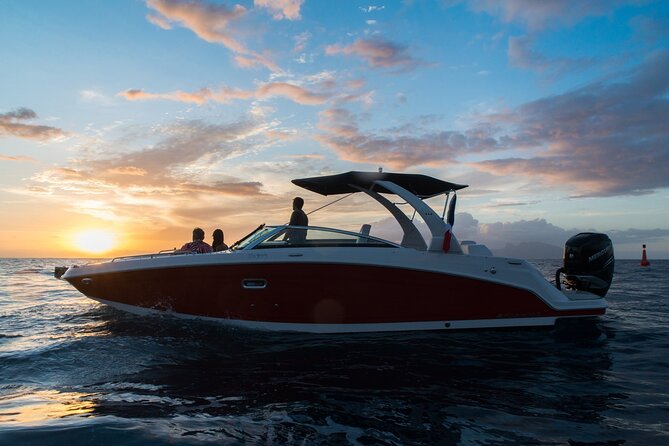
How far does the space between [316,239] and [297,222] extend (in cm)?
66

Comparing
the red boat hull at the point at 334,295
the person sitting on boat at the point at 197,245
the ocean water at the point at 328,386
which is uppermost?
the person sitting on boat at the point at 197,245

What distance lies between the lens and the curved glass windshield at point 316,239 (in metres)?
6.96

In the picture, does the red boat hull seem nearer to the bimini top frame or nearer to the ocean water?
the ocean water

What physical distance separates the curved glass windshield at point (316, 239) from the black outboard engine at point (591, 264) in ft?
12.3

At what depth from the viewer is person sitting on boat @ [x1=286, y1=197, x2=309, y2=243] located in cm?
707

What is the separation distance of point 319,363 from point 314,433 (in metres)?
2.05

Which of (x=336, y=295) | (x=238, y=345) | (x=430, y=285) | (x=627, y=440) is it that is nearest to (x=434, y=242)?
(x=430, y=285)

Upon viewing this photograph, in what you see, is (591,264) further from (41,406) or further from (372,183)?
(41,406)

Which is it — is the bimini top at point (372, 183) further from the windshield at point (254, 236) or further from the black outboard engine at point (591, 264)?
the black outboard engine at point (591, 264)

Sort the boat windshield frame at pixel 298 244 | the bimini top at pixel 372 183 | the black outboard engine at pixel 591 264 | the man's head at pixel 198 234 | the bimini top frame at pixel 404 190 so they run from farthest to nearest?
the man's head at pixel 198 234, the black outboard engine at pixel 591 264, the bimini top at pixel 372 183, the bimini top frame at pixel 404 190, the boat windshield frame at pixel 298 244

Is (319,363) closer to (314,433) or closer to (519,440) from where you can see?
(314,433)

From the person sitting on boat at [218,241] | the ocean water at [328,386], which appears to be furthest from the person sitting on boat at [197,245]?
the ocean water at [328,386]

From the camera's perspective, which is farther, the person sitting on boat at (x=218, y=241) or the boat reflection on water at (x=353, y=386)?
the person sitting on boat at (x=218, y=241)

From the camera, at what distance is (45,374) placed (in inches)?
189
